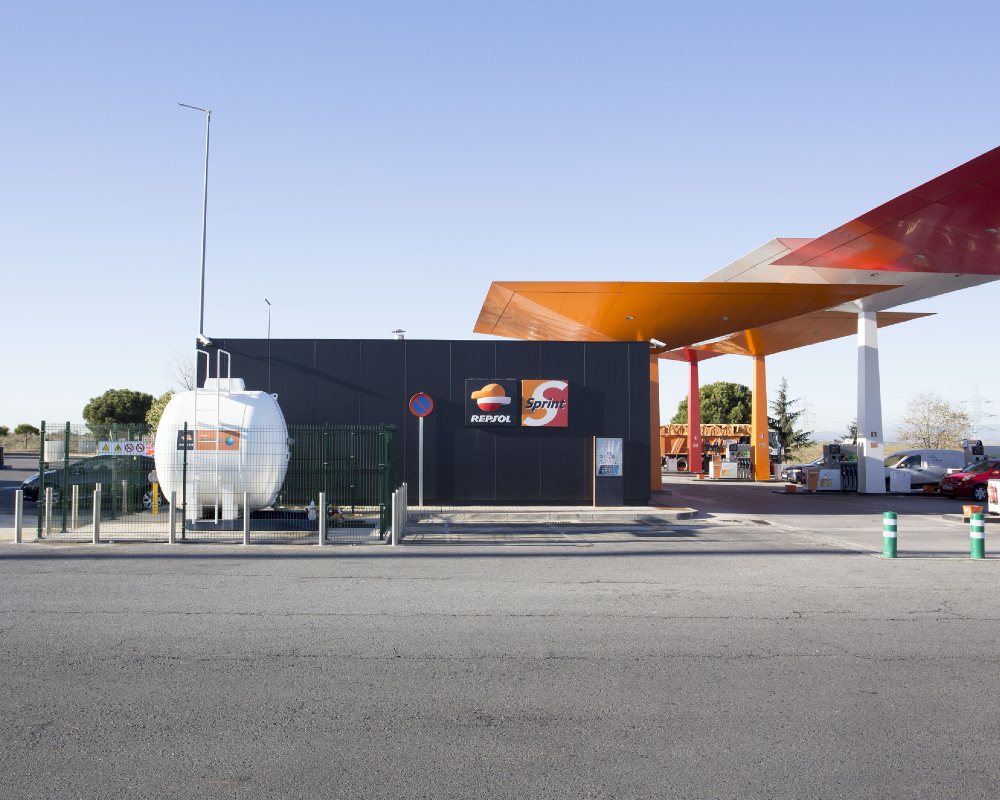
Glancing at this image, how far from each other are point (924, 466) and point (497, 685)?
31208 millimetres

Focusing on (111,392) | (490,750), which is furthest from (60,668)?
(111,392)

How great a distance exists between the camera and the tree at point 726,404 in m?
73.6

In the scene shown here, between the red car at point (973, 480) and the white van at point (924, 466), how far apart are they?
3005mm

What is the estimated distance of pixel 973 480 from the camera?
27781mm

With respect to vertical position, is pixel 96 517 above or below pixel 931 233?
below

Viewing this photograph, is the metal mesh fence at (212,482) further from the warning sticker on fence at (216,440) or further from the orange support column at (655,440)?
the orange support column at (655,440)

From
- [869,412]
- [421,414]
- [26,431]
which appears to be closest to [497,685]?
[421,414]

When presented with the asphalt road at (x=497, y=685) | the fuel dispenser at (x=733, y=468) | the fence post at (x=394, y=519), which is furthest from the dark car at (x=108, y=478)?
the fuel dispenser at (x=733, y=468)

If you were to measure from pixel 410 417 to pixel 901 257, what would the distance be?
49.7 ft

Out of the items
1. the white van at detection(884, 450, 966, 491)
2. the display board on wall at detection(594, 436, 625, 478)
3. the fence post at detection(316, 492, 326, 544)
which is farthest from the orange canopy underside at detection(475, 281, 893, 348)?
the fence post at detection(316, 492, 326, 544)

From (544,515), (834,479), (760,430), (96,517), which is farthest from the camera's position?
(760,430)

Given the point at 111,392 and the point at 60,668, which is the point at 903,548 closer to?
the point at 60,668

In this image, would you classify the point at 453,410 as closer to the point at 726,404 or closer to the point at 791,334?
the point at 791,334

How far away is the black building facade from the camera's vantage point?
75.3ft
